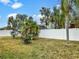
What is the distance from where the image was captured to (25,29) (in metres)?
22.6

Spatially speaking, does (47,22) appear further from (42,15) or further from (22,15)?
(22,15)

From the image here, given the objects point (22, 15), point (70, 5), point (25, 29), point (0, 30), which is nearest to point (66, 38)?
point (25, 29)

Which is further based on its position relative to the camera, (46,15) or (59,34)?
(46,15)

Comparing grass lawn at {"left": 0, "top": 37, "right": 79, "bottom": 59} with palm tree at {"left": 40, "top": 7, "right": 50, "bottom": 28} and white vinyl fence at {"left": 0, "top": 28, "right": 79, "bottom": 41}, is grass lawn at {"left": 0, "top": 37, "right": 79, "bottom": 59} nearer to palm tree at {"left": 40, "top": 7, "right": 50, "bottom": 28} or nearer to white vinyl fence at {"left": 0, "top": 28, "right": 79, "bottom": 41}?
white vinyl fence at {"left": 0, "top": 28, "right": 79, "bottom": 41}

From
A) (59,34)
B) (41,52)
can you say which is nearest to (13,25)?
(59,34)

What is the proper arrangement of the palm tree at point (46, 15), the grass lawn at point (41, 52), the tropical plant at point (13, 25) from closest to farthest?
the grass lawn at point (41, 52), the tropical plant at point (13, 25), the palm tree at point (46, 15)

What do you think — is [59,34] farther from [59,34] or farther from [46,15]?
[46,15]

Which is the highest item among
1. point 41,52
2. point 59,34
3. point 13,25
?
point 13,25

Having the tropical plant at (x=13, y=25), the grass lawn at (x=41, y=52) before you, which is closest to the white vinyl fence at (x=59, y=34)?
the tropical plant at (x=13, y=25)

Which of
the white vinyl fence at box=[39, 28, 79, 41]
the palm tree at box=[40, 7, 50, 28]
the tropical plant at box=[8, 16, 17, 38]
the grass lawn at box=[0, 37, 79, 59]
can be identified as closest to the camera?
the grass lawn at box=[0, 37, 79, 59]

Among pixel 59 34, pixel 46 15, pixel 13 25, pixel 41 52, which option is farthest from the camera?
pixel 46 15

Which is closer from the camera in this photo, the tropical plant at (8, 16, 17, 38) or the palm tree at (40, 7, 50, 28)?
the tropical plant at (8, 16, 17, 38)

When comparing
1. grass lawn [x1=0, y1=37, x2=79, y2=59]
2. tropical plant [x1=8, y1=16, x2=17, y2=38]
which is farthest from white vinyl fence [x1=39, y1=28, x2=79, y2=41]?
grass lawn [x1=0, y1=37, x2=79, y2=59]

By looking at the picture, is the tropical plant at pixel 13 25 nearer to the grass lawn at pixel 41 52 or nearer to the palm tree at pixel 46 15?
the palm tree at pixel 46 15
